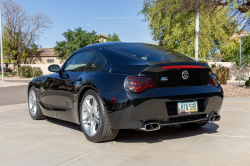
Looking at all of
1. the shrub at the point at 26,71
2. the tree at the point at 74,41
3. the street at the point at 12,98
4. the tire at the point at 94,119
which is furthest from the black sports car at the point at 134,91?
the tree at the point at 74,41

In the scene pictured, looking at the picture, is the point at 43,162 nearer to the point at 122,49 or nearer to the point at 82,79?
the point at 82,79

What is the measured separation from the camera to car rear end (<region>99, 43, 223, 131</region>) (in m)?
4.03

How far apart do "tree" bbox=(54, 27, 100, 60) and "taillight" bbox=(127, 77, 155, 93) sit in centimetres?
3980

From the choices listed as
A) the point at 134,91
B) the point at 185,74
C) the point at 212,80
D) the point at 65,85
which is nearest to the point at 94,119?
the point at 134,91

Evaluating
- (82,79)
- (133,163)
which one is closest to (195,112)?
(133,163)

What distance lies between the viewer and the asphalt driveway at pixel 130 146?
11.9 feet

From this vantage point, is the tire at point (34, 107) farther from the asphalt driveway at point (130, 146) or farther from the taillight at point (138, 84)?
the taillight at point (138, 84)

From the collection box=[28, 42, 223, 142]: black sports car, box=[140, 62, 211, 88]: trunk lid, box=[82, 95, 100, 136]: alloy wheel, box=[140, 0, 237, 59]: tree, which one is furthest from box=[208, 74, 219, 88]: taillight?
box=[140, 0, 237, 59]: tree

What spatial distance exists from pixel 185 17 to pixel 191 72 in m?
8.40

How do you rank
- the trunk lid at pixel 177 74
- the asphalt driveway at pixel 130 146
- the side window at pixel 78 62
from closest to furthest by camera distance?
the asphalt driveway at pixel 130 146, the trunk lid at pixel 177 74, the side window at pixel 78 62

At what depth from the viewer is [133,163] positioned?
3512 mm

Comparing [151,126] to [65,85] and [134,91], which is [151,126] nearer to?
[134,91]

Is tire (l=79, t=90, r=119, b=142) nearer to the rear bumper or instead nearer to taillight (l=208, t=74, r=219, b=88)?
the rear bumper

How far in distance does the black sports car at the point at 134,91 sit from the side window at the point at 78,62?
0.03 meters
